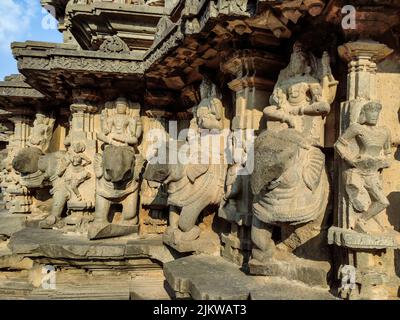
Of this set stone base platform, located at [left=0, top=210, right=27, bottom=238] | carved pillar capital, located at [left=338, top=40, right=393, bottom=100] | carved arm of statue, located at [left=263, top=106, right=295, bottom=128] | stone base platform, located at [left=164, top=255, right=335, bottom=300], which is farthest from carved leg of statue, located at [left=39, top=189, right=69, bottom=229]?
carved pillar capital, located at [left=338, top=40, right=393, bottom=100]

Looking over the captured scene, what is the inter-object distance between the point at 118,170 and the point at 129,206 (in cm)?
68

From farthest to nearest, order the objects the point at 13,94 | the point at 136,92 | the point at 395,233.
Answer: the point at 13,94, the point at 136,92, the point at 395,233

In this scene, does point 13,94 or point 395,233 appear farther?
point 13,94

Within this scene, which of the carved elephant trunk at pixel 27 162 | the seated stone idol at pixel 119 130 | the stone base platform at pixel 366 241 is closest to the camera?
the stone base platform at pixel 366 241

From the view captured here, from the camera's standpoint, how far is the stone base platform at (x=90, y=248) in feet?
15.6

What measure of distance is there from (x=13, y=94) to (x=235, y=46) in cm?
554

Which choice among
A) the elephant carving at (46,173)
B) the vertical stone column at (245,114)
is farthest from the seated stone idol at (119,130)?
the vertical stone column at (245,114)

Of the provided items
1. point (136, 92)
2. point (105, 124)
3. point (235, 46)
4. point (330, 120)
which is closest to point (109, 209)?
point (105, 124)

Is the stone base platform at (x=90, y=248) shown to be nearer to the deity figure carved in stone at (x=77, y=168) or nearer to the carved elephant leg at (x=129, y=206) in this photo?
the carved elephant leg at (x=129, y=206)

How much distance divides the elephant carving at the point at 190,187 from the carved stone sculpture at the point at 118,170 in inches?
38.3

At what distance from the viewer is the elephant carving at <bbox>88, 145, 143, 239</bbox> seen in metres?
5.09

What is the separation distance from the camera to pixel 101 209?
529 cm
